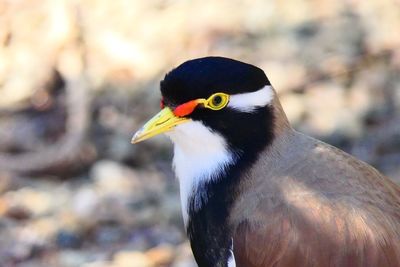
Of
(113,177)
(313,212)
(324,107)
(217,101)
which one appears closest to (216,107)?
(217,101)

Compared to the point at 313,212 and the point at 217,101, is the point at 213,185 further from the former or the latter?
the point at 313,212

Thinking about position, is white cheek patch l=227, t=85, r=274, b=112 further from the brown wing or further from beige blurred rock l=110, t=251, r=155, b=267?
beige blurred rock l=110, t=251, r=155, b=267

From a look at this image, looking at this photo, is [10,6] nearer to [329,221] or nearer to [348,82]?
[348,82]

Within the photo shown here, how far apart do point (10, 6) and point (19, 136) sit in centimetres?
173

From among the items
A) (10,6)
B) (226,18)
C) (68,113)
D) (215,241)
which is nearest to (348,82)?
(226,18)

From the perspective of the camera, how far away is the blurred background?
6449mm

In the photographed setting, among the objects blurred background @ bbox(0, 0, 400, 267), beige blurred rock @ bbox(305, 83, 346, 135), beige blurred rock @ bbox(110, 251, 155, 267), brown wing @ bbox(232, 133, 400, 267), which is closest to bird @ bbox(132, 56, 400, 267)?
brown wing @ bbox(232, 133, 400, 267)

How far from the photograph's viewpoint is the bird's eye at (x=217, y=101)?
4602mm

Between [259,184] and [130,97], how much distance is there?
9.71 feet

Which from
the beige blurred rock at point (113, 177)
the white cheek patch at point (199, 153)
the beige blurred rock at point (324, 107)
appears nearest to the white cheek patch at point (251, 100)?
the white cheek patch at point (199, 153)

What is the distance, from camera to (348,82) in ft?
25.2

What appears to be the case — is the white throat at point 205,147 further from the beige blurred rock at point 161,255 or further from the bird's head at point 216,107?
the beige blurred rock at point 161,255

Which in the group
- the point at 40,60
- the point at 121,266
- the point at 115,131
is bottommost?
the point at 121,266

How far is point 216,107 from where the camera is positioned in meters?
4.61
